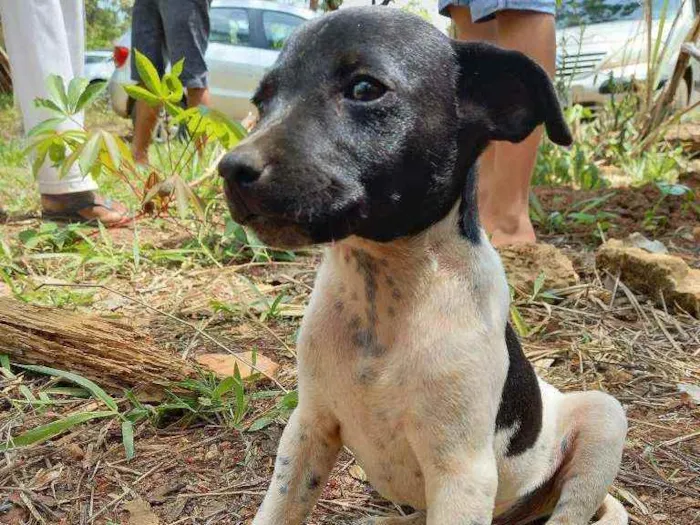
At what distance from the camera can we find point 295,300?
3201mm

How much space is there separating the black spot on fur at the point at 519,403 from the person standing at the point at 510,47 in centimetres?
154

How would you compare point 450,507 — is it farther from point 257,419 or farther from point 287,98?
point 257,419

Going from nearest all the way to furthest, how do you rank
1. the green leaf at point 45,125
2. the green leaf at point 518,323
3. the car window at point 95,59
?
→ the green leaf at point 518,323 → the green leaf at point 45,125 → the car window at point 95,59

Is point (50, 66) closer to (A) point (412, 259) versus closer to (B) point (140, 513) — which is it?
(B) point (140, 513)

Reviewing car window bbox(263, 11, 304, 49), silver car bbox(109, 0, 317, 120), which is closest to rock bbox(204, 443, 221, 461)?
silver car bbox(109, 0, 317, 120)

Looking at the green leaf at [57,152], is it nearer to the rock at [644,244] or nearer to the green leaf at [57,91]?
the green leaf at [57,91]

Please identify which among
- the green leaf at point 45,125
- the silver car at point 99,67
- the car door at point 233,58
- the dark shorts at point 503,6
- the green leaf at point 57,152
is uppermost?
the dark shorts at point 503,6

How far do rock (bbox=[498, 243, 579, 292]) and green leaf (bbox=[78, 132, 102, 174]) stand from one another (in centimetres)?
180

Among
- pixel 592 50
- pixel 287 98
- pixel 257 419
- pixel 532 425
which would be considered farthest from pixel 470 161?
pixel 592 50

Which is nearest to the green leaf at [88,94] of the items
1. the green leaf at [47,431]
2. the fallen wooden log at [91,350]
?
the fallen wooden log at [91,350]

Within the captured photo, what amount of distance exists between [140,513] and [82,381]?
0.55 metres

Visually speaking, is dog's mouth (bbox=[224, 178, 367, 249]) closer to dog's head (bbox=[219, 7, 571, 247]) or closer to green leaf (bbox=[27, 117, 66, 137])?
dog's head (bbox=[219, 7, 571, 247])

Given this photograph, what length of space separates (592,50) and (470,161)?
8944 millimetres

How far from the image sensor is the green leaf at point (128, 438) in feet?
6.85
